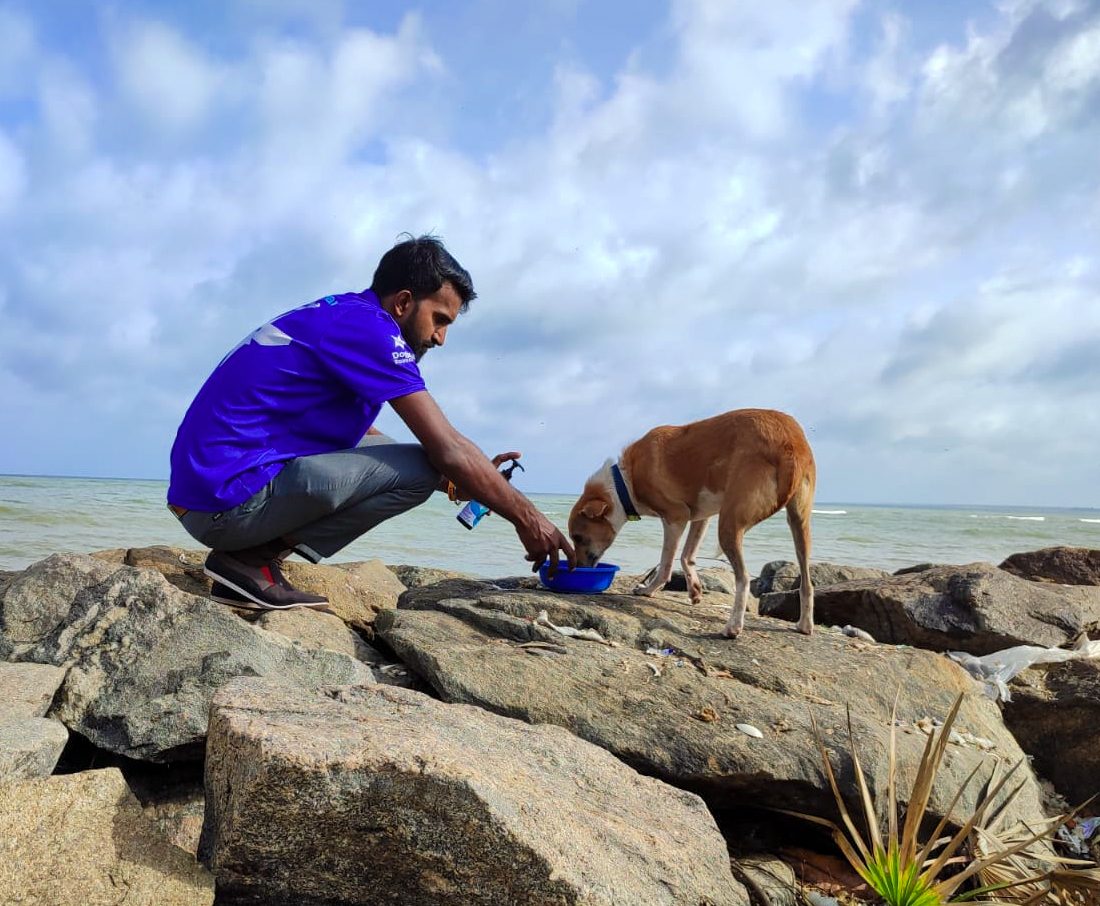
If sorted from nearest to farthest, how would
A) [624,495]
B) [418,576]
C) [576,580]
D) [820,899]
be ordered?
[820,899], [576,580], [624,495], [418,576]

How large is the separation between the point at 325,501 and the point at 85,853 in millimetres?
2336

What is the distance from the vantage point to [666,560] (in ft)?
20.6

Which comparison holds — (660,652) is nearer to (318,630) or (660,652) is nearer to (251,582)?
(318,630)

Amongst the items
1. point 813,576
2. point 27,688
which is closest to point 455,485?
point 27,688

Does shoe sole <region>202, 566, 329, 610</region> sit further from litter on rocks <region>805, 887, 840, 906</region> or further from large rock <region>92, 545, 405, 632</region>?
litter on rocks <region>805, 887, 840, 906</region>

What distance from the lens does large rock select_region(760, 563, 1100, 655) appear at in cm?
600

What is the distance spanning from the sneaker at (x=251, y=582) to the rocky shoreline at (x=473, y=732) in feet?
0.69

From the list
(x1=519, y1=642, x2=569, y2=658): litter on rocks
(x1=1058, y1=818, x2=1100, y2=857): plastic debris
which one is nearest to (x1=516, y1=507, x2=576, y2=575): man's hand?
(x1=519, y1=642, x2=569, y2=658): litter on rocks

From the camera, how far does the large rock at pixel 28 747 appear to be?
2.47 meters

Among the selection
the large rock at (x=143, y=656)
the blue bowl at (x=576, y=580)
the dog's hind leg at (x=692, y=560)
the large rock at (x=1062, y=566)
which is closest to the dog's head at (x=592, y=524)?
the dog's hind leg at (x=692, y=560)

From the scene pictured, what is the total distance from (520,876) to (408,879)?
0.30 m

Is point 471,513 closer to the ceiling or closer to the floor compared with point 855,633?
closer to the ceiling

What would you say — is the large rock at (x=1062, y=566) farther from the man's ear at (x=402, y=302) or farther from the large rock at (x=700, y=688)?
the man's ear at (x=402, y=302)

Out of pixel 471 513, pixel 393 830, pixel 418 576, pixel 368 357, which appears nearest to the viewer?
pixel 393 830
